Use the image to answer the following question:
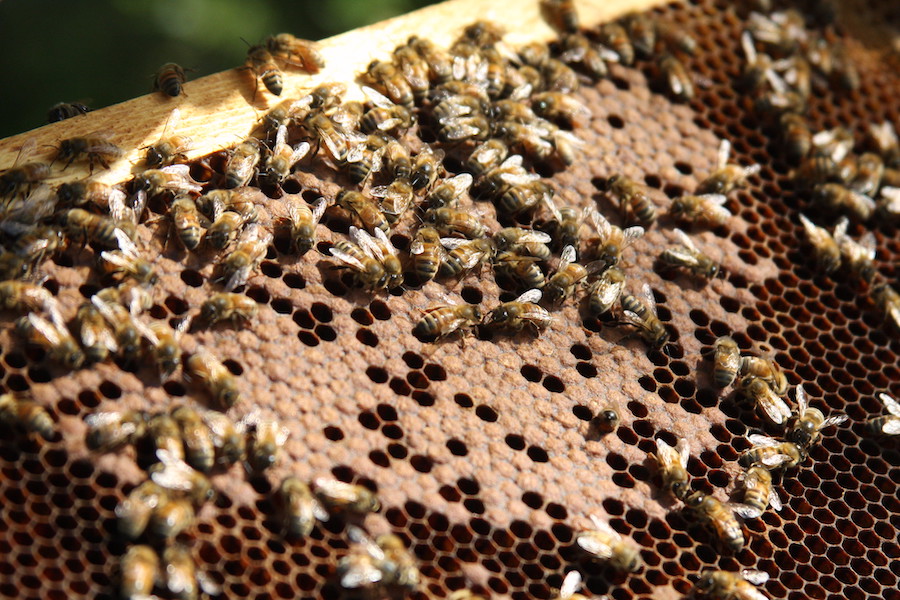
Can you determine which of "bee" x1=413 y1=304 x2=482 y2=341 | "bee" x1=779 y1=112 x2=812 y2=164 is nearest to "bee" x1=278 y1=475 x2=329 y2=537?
"bee" x1=413 y1=304 x2=482 y2=341

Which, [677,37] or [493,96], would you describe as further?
[677,37]

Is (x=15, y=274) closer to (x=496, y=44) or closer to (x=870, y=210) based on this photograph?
(x=496, y=44)

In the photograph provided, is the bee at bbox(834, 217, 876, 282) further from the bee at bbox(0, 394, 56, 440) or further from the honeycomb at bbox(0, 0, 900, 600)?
the bee at bbox(0, 394, 56, 440)

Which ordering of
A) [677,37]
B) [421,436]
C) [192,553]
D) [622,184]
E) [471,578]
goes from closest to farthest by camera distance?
[192,553] → [471,578] → [421,436] → [622,184] → [677,37]

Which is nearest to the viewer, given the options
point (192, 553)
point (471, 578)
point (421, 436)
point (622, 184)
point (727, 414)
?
point (192, 553)

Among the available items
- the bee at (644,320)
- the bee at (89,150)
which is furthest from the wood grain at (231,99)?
the bee at (644,320)

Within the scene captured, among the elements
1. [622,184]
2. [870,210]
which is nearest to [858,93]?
[870,210]

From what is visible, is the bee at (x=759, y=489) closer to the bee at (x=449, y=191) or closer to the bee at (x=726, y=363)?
the bee at (x=726, y=363)
